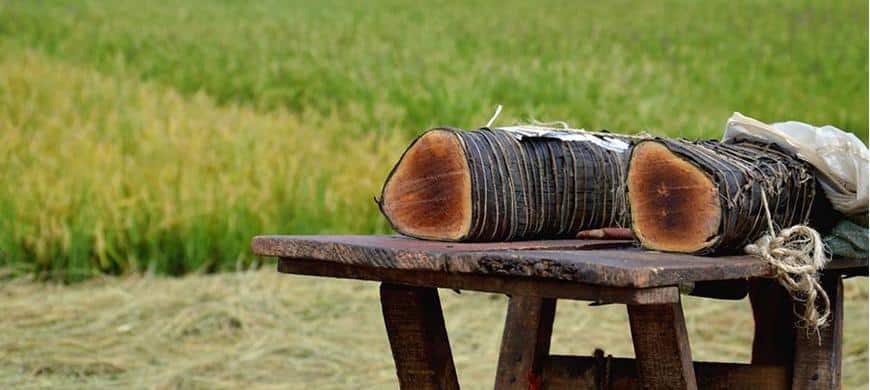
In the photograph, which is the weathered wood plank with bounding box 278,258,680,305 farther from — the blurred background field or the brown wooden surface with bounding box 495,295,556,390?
the blurred background field

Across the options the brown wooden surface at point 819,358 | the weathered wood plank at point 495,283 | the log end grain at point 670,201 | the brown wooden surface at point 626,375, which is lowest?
the brown wooden surface at point 626,375

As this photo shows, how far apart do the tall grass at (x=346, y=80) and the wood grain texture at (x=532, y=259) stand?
3.01m

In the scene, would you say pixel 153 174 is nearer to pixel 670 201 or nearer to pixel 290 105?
pixel 290 105

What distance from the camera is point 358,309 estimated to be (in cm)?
428

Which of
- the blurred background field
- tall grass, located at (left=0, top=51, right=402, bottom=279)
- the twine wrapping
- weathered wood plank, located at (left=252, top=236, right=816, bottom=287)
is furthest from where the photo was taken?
tall grass, located at (left=0, top=51, right=402, bottom=279)

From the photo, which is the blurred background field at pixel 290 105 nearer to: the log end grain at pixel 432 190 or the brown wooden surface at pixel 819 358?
the brown wooden surface at pixel 819 358

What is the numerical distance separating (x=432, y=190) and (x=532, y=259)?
1.09 ft

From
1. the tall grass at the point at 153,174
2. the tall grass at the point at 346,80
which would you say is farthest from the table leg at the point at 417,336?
the tall grass at the point at 346,80

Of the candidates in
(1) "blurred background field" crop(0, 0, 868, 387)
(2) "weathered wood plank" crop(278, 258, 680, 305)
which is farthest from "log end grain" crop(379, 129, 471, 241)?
(1) "blurred background field" crop(0, 0, 868, 387)

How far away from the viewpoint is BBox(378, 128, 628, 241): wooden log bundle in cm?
183

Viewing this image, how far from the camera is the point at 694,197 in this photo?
1749 mm

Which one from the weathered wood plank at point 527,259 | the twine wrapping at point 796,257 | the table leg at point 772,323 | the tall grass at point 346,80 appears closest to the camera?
the weathered wood plank at point 527,259

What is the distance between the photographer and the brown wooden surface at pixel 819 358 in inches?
79.1

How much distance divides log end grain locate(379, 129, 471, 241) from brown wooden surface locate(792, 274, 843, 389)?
58cm
